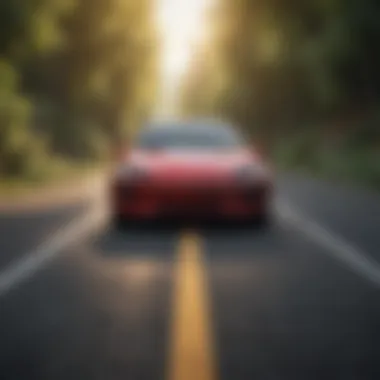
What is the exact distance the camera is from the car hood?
12.7 m

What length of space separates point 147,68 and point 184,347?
171ft

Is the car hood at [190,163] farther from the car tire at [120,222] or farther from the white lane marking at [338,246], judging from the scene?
the white lane marking at [338,246]

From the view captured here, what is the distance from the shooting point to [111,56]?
45.5m

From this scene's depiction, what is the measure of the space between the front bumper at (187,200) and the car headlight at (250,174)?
0.33ft

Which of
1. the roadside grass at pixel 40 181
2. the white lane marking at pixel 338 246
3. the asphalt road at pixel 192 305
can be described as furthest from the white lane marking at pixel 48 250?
the roadside grass at pixel 40 181

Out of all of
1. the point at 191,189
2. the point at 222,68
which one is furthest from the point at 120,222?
the point at 222,68

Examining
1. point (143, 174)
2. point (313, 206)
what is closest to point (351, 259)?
point (143, 174)

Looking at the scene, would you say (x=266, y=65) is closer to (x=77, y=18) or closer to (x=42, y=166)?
(x=77, y=18)

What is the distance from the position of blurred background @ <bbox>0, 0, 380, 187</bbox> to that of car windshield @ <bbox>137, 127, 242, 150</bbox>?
12.8 meters

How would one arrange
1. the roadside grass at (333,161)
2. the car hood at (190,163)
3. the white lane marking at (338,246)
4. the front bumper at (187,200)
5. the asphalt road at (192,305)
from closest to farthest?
1. the asphalt road at (192,305)
2. the white lane marking at (338,246)
3. the front bumper at (187,200)
4. the car hood at (190,163)
5. the roadside grass at (333,161)

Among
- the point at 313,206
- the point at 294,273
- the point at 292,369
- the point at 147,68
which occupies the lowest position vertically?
the point at 292,369

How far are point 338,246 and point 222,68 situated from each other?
5483cm

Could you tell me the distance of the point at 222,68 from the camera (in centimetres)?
6569

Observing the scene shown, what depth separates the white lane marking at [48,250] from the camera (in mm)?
9008
